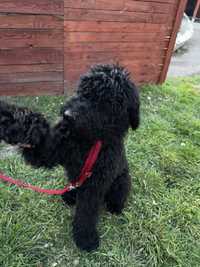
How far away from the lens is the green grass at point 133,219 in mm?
2316

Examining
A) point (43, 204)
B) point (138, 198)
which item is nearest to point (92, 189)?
point (43, 204)

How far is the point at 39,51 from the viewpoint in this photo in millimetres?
4113

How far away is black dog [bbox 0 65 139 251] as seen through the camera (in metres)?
1.70

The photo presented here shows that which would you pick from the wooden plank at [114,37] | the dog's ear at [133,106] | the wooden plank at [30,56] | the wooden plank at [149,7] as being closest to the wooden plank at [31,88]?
the wooden plank at [30,56]

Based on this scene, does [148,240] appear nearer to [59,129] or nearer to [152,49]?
[59,129]

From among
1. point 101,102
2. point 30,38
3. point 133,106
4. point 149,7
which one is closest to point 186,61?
point 149,7

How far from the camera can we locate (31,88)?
171 inches

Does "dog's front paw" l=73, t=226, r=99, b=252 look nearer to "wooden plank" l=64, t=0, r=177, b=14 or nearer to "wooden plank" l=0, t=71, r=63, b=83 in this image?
"wooden plank" l=0, t=71, r=63, b=83

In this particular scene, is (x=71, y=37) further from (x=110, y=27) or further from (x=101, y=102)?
(x=101, y=102)

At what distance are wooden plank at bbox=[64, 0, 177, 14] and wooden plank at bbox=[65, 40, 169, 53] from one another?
0.52 meters

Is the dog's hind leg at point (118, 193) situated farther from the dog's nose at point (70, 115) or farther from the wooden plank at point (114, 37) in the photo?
the wooden plank at point (114, 37)

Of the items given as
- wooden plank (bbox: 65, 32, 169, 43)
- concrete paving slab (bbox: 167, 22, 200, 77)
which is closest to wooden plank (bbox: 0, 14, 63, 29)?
wooden plank (bbox: 65, 32, 169, 43)

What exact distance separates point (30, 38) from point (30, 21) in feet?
0.71

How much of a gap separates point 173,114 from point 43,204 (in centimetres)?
274
